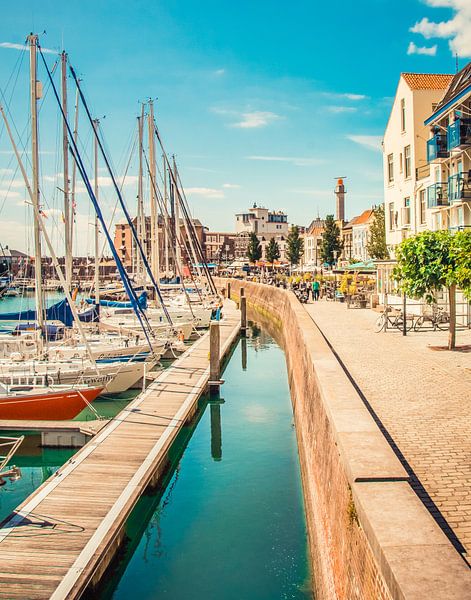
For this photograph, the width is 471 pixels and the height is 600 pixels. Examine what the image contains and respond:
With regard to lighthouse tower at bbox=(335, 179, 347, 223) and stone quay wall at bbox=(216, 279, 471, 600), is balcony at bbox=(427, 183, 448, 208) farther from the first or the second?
lighthouse tower at bbox=(335, 179, 347, 223)

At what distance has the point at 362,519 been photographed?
6445 millimetres

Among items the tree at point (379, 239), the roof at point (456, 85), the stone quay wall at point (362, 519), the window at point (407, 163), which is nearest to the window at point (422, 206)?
the window at point (407, 163)

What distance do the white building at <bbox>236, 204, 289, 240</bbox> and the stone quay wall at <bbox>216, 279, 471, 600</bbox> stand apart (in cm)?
16451

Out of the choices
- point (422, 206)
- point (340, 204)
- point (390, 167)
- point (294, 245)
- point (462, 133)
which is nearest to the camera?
point (462, 133)

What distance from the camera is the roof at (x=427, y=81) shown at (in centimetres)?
3351

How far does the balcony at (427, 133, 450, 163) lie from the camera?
28859 millimetres

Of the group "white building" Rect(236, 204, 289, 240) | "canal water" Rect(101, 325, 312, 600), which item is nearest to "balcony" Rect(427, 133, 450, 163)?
"canal water" Rect(101, 325, 312, 600)

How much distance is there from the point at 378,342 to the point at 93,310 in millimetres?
16215

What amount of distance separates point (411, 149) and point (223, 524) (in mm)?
27156

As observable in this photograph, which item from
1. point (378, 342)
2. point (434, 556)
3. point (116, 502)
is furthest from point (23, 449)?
point (434, 556)

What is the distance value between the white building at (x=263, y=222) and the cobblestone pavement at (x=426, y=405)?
509ft

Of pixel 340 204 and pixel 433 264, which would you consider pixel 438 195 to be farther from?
pixel 340 204

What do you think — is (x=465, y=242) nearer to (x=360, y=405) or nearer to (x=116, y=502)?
(x=360, y=405)

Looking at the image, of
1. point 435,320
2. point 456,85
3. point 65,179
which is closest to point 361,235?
point 456,85
